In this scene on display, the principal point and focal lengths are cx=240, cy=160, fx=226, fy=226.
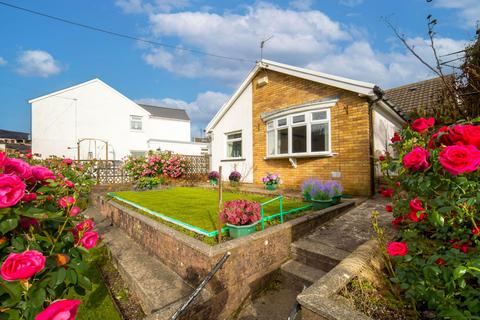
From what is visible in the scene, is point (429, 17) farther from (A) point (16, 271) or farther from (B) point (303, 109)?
(A) point (16, 271)

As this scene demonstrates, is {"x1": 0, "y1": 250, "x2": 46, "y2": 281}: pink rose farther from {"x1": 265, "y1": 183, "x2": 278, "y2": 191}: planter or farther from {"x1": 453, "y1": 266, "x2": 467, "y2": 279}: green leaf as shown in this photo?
{"x1": 265, "y1": 183, "x2": 278, "y2": 191}: planter

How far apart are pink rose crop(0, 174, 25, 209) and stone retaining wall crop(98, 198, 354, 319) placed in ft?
6.98

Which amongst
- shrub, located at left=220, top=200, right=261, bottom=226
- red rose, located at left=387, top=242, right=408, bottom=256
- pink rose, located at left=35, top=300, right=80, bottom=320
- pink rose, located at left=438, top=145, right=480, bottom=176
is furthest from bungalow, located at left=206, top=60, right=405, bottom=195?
pink rose, located at left=35, top=300, right=80, bottom=320

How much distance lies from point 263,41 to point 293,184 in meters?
7.14

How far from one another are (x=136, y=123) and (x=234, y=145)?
15266mm

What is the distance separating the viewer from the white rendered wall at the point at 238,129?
36.1 feet

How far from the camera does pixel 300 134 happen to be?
8.70m

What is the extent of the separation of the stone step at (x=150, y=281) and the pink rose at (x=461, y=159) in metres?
2.64

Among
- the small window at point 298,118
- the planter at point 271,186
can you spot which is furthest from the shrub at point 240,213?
the small window at point 298,118

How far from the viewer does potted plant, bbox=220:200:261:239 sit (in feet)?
11.7

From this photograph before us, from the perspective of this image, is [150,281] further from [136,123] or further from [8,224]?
[136,123]

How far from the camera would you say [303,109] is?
27.5 feet

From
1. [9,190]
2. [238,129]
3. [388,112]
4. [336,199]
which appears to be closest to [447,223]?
[9,190]

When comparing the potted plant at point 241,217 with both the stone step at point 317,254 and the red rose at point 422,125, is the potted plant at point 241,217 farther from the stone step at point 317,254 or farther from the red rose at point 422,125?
the red rose at point 422,125
